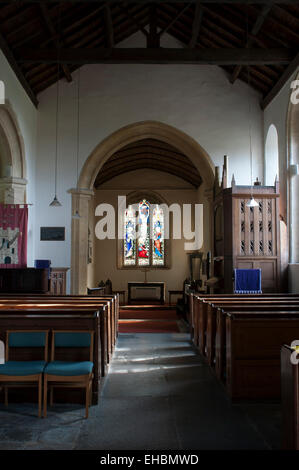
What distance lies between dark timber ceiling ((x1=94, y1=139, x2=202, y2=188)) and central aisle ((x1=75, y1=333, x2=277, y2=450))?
935 cm

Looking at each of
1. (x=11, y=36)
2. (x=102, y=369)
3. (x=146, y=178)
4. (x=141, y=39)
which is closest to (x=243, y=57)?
(x=141, y=39)

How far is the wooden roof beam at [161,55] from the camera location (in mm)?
8562

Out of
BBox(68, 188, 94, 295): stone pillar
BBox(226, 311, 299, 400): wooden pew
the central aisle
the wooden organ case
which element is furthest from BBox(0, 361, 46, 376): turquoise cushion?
BBox(68, 188, 94, 295): stone pillar

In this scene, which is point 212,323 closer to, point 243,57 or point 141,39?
point 243,57

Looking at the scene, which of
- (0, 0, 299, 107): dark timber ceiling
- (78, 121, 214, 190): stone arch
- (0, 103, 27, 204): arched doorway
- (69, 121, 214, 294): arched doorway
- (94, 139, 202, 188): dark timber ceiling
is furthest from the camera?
(94, 139, 202, 188): dark timber ceiling

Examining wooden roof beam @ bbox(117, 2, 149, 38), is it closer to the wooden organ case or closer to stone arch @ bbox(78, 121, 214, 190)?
stone arch @ bbox(78, 121, 214, 190)

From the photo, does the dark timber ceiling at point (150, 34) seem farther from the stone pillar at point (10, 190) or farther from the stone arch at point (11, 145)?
the stone pillar at point (10, 190)

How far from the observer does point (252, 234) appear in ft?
28.0

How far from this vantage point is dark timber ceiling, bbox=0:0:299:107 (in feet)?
26.2

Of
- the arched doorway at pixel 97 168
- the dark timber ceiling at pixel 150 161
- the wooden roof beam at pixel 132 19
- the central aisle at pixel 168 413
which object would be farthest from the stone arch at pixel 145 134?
the central aisle at pixel 168 413

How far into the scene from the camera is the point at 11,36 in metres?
8.18

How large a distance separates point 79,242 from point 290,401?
8.51m

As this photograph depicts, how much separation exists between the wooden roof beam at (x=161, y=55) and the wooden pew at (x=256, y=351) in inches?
250

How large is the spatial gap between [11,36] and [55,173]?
10.9 ft
